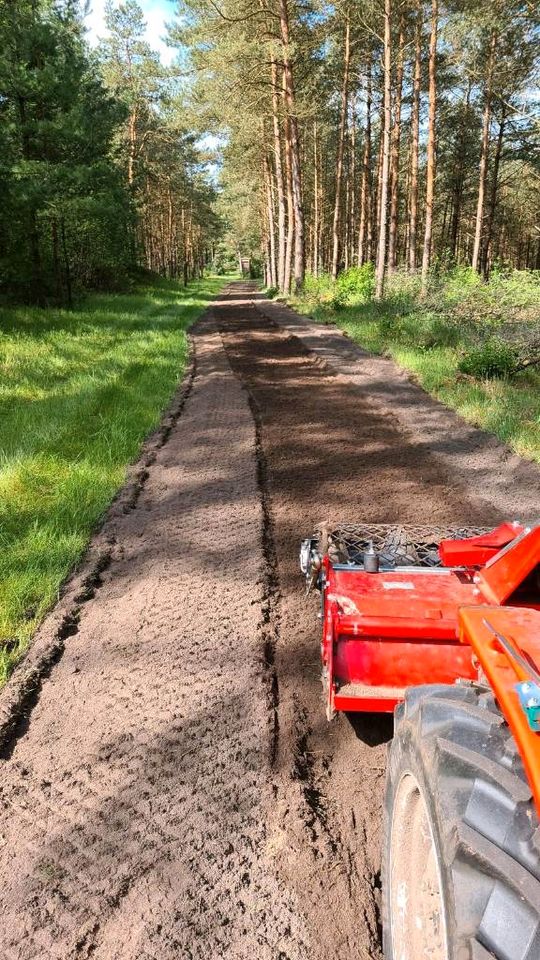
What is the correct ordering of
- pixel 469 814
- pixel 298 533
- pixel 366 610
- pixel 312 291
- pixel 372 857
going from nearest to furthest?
pixel 469 814 → pixel 372 857 → pixel 366 610 → pixel 298 533 → pixel 312 291

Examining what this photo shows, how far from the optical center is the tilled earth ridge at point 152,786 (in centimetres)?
197

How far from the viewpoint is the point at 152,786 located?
249 cm

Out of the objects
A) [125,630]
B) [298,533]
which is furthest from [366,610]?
[298,533]

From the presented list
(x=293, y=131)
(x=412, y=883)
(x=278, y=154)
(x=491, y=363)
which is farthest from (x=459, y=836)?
(x=278, y=154)

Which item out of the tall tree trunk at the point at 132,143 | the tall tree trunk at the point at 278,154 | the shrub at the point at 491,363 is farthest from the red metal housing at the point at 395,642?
the tall tree trunk at the point at 132,143

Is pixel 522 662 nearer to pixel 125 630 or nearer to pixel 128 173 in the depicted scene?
pixel 125 630

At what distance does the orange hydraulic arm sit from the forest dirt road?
3.63 feet

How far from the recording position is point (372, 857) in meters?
2.21

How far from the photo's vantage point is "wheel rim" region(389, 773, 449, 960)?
170cm

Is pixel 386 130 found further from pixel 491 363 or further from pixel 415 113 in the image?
pixel 491 363

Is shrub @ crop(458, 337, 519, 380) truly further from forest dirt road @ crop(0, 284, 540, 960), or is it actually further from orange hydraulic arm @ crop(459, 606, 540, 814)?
Result: orange hydraulic arm @ crop(459, 606, 540, 814)

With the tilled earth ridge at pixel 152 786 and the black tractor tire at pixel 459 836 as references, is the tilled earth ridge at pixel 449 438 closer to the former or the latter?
the tilled earth ridge at pixel 152 786

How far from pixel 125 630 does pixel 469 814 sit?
264 centimetres

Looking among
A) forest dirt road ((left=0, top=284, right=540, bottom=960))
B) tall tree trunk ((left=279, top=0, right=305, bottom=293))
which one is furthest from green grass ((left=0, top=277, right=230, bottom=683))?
tall tree trunk ((left=279, top=0, right=305, bottom=293))
